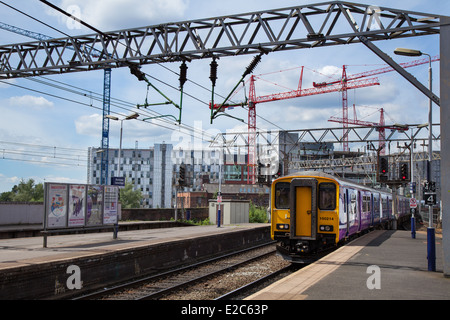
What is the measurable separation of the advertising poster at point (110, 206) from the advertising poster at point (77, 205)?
123cm

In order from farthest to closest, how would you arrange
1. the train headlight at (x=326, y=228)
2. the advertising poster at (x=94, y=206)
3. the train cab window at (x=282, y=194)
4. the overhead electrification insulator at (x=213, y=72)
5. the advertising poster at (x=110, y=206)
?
the advertising poster at (x=110, y=206)
the advertising poster at (x=94, y=206)
the train cab window at (x=282, y=194)
the train headlight at (x=326, y=228)
the overhead electrification insulator at (x=213, y=72)

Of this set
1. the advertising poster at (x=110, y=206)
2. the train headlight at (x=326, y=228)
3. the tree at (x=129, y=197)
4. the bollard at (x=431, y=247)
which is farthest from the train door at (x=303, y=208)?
the tree at (x=129, y=197)

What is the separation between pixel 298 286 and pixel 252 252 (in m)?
11.4

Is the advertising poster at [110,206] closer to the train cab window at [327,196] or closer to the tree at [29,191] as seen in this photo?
the train cab window at [327,196]

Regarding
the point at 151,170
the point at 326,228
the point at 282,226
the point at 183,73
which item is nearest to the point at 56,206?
the point at 183,73

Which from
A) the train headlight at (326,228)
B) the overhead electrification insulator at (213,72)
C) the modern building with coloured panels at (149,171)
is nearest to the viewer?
the overhead electrification insulator at (213,72)

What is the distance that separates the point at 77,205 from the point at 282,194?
285 inches

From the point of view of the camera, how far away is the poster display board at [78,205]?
46.1 feet

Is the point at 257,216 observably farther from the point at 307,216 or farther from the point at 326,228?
the point at 326,228

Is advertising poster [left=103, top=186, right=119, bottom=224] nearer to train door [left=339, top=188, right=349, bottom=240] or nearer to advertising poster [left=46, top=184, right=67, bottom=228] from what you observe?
advertising poster [left=46, top=184, right=67, bottom=228]

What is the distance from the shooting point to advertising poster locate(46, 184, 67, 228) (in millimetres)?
13969

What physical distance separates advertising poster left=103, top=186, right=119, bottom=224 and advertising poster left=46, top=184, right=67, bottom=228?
2165 millimetres

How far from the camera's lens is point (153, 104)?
16359mm
